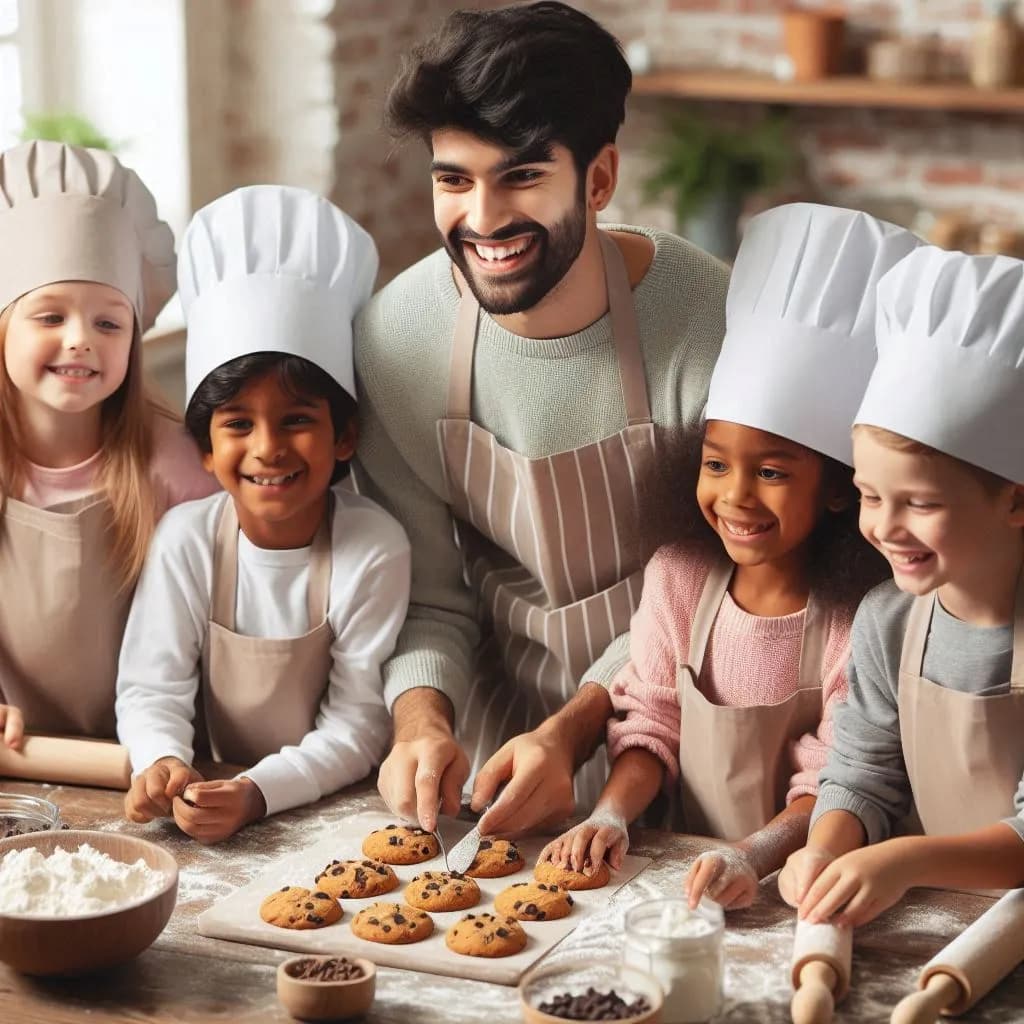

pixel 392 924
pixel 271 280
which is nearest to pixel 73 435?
pixel 271 280

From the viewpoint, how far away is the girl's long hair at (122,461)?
2.05 meters

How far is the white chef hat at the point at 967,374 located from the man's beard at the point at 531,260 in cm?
49

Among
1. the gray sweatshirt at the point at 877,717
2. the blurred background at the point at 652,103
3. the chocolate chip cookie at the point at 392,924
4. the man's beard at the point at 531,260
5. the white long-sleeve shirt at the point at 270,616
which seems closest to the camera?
the chocolate chip cookie at the point at 392,924

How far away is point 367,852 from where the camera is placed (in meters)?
1.76

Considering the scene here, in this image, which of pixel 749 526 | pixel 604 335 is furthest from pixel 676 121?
pixel 749 526

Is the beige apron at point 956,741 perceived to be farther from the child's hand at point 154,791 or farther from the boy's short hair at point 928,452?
the child's hand at point 154,791

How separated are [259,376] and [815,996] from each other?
0.96 meters

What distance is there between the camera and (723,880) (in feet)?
5.34

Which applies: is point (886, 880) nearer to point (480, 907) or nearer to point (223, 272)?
point (480, 907)

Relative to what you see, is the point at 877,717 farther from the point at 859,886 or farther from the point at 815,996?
the point at 815,996

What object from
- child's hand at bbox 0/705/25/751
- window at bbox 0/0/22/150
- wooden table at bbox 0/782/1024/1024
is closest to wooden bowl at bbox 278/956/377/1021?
wooden table at bbox 0/782/1024/1024

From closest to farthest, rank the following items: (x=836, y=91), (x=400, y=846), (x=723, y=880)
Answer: (x=723, y=880)
(x=400, y=846)
(x=836, y=91)

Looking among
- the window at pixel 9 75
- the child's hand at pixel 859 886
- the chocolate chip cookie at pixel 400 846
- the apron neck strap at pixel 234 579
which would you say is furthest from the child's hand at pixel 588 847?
the window at pixel 9 75

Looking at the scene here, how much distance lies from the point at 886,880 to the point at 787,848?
0.67 ft
